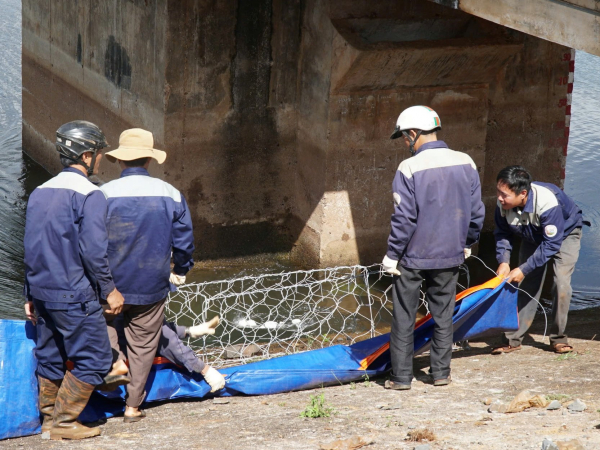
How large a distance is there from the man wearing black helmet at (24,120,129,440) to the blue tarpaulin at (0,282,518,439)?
16cm

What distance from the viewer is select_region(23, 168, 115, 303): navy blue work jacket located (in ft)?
14.5

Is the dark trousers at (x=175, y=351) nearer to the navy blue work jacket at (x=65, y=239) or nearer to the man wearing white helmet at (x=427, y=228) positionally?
the navy blue work jacket at (x=65, y=239)

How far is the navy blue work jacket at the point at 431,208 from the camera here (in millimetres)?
5141

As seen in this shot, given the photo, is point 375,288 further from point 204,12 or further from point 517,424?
point 517,424

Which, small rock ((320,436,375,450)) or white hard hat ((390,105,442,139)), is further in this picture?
white hard hat ((390,105,442,139))

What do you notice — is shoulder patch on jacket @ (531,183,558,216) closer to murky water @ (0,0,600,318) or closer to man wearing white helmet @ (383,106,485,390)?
man wearing white helmet @ (383,106,485,390)

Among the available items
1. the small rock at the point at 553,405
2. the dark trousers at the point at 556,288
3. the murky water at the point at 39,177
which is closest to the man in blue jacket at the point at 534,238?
the dark trousers at the point at 556,288

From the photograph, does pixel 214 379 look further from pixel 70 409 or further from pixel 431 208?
pixel 431 208

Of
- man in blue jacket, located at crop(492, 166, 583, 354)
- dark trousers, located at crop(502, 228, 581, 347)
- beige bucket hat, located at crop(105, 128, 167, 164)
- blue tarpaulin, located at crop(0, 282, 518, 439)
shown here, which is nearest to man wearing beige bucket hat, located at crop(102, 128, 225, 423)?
beige bucket hat, located at crop(105, 128, 167, 164)

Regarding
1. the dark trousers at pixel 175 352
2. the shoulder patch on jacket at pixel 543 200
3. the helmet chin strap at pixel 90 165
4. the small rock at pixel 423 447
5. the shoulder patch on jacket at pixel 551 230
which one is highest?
the helmet chin strap at pixel 90 165

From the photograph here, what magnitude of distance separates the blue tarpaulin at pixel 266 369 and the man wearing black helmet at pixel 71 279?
0.52ft

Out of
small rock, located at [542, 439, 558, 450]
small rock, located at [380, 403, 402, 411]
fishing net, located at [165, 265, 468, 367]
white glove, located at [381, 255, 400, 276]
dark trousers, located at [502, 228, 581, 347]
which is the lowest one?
fishing net, located at [165, 265, 468, 367]

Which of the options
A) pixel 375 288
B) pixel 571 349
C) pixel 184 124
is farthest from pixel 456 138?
pixel 571 349

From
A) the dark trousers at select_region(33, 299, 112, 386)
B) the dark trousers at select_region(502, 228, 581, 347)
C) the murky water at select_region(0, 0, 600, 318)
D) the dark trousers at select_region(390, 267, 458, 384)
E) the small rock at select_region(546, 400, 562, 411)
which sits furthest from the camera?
the murky water at select_region(0, 0, 600, 318)
